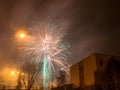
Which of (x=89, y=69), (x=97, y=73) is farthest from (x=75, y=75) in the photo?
(x=97, y=73)

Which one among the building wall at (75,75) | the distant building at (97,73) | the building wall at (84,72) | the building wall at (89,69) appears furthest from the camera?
the building wall at (75,75)

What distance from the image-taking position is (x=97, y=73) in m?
48.9

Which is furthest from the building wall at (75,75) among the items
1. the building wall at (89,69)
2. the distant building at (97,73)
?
the building wall at (89,69)

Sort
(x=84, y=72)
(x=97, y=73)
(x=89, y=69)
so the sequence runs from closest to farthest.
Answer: (x=97, y=73), (x=89, y=69), (x=84, y=72)

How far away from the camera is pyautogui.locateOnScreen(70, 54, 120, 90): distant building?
41.7m

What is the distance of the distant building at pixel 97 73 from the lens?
41688mm

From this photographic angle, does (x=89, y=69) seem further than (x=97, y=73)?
Yes

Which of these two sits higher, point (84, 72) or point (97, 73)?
point (84, 72)

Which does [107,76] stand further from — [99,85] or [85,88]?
[85,88]

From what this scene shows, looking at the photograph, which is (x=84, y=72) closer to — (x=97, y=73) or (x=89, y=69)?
(x=89, y=69)

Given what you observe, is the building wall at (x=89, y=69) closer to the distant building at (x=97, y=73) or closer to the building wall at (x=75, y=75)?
the distant building at (x=97, y=73)

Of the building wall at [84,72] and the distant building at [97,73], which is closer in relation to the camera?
the distant building at [97,73]

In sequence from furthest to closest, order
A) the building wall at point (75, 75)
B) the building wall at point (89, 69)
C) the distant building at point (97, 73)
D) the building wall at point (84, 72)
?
the building wall at point (75, 75), the building wall at point (84, 72), the building wall at point (89, 69), the distant building at point (97, 73)

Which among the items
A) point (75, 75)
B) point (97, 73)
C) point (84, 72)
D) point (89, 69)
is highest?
point (89, 69)
